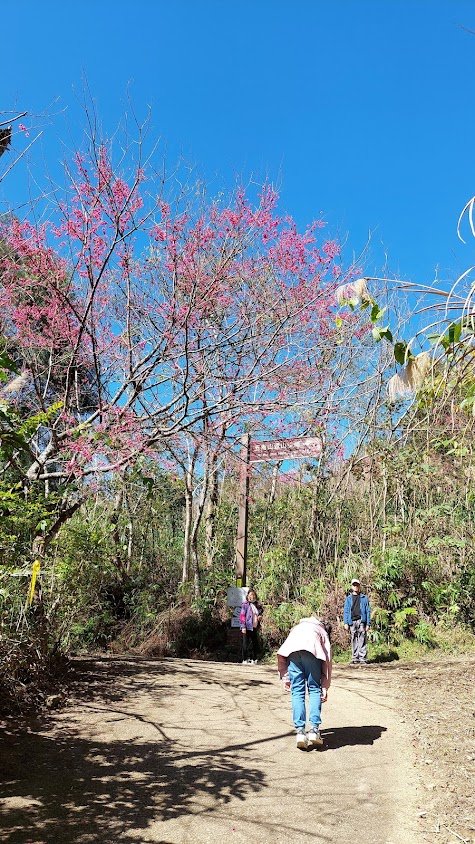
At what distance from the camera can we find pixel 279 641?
11188 mm

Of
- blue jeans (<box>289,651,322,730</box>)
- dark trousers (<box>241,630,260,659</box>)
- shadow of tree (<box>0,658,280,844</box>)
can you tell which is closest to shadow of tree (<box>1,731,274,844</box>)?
shadow of tree (<box>0,658,280,844</box>)

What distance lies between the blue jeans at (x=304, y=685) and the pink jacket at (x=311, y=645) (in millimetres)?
54

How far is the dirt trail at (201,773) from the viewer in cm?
321

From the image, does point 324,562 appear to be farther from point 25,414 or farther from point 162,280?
point 162,280

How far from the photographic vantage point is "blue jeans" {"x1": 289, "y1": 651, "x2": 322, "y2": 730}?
15.4 ft

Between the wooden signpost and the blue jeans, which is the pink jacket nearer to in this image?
the blue jeans

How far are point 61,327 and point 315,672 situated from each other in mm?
4150

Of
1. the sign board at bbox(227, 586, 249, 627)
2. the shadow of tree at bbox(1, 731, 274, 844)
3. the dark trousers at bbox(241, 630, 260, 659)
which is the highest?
the sign board at bbox(227, 586, 249, 627)

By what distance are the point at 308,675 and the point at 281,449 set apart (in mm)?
3529

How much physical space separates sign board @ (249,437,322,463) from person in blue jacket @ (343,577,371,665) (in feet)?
8.24

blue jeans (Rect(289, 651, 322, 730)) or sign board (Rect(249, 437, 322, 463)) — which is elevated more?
sign board (Rect(249, 437, 322, 463))

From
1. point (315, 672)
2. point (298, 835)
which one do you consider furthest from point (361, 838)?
point (315, 672)

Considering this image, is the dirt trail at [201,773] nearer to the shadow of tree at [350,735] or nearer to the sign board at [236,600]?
the shadow of tree at [350,735]

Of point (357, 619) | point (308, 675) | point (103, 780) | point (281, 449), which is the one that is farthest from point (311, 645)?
point (357, 619)
